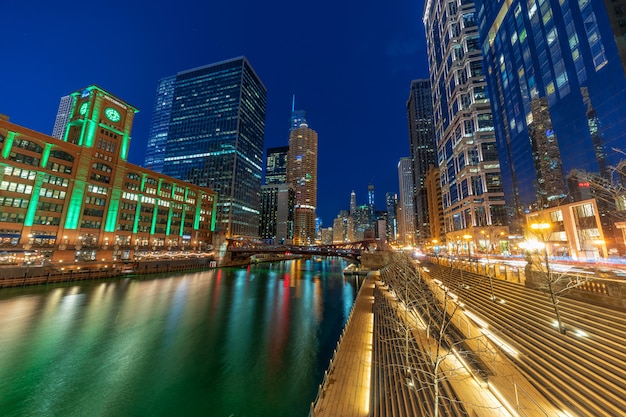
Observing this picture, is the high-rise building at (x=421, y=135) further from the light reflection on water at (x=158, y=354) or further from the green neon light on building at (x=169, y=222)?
the light reflection on water at (x=158, y=354)

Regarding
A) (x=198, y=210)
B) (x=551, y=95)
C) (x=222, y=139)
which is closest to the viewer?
(x=551, y=95)

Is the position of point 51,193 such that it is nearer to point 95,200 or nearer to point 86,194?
point 86,194

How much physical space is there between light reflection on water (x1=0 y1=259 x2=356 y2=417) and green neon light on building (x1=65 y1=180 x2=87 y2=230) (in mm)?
24000

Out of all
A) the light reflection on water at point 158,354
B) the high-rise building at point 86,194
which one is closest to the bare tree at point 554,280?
the light reflection on water at point 158,354

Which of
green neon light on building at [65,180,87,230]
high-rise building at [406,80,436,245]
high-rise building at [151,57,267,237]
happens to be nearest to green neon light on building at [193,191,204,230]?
high-rise building at [151,57,267,237]

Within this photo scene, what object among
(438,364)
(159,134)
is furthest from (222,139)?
(438,364)

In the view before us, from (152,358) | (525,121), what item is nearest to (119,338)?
(152,358)

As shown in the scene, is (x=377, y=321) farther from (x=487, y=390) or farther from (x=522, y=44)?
(x=522, y=44)

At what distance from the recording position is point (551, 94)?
42.8 m

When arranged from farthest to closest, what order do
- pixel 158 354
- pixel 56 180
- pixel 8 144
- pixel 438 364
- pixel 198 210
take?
pixel 198 210, pixel 56 180, pixel 8 144, pixel 158 354, pixel 438 364

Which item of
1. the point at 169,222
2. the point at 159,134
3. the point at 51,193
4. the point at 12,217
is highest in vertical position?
the point at 159,134

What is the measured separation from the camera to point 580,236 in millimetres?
38500

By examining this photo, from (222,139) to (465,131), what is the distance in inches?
4829

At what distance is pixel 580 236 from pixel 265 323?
50.5 metres
